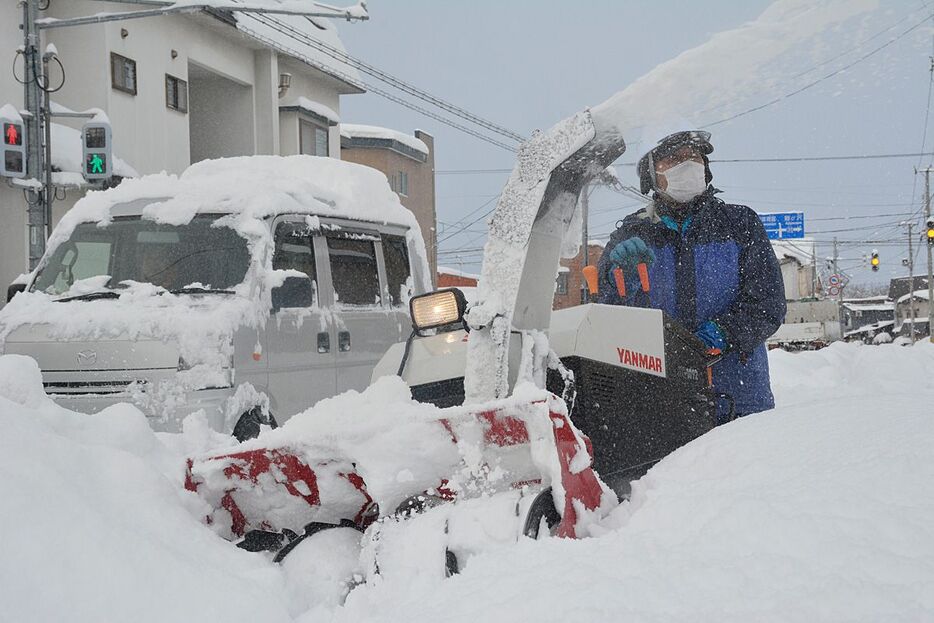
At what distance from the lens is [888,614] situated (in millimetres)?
1743

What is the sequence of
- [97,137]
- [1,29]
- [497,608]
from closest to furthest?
1. [497,608]
2. [97,137]
3. [1,29]

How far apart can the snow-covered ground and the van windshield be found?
2.85 meters

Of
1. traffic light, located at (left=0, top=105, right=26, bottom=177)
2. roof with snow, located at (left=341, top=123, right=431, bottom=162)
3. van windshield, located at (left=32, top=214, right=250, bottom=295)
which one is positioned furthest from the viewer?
roof with snow, located at (left=341, top=123, right=431, bottom=162)

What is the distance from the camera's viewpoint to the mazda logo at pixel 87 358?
580 centimetres

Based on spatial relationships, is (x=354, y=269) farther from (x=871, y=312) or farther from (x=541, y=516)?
(x=871, y=312)

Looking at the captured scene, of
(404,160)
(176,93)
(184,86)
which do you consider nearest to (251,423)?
(176,93)

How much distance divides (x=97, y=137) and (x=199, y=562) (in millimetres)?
11849

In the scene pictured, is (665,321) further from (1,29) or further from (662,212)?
(1,29)

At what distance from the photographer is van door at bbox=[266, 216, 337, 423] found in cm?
637

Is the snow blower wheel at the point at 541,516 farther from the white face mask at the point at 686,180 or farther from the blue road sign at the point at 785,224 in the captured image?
the blue road sign at the point at 785,224

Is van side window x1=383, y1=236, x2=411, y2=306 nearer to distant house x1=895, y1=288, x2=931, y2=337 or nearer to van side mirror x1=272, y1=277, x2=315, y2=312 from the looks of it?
van side mirror x1=272, y1=277, x2=315, y2=312

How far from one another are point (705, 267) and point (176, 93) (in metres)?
17.7

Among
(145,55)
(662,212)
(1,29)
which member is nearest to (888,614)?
(662,212)

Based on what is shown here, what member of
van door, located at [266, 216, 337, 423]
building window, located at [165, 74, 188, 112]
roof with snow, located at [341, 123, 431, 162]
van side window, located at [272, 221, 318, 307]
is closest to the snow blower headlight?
van door, located at [266, 216, 337, 423]
